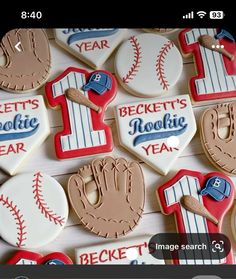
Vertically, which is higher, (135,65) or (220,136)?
(135,65)

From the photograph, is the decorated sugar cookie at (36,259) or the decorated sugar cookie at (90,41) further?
the decorated sugar cookie at (90,41)

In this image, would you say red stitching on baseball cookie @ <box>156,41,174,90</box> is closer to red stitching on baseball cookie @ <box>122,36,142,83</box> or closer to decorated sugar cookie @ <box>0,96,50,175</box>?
red stitching on baseball cookie @ <box>122,36,142,83</box>

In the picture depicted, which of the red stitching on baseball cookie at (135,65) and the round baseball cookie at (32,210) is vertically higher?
the red stitching on baseball cookie at (135,65)

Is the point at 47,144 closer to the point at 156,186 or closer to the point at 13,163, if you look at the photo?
the point at 13,163

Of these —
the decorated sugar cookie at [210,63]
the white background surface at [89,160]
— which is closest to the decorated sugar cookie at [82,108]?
the white background surface at [89,160]
